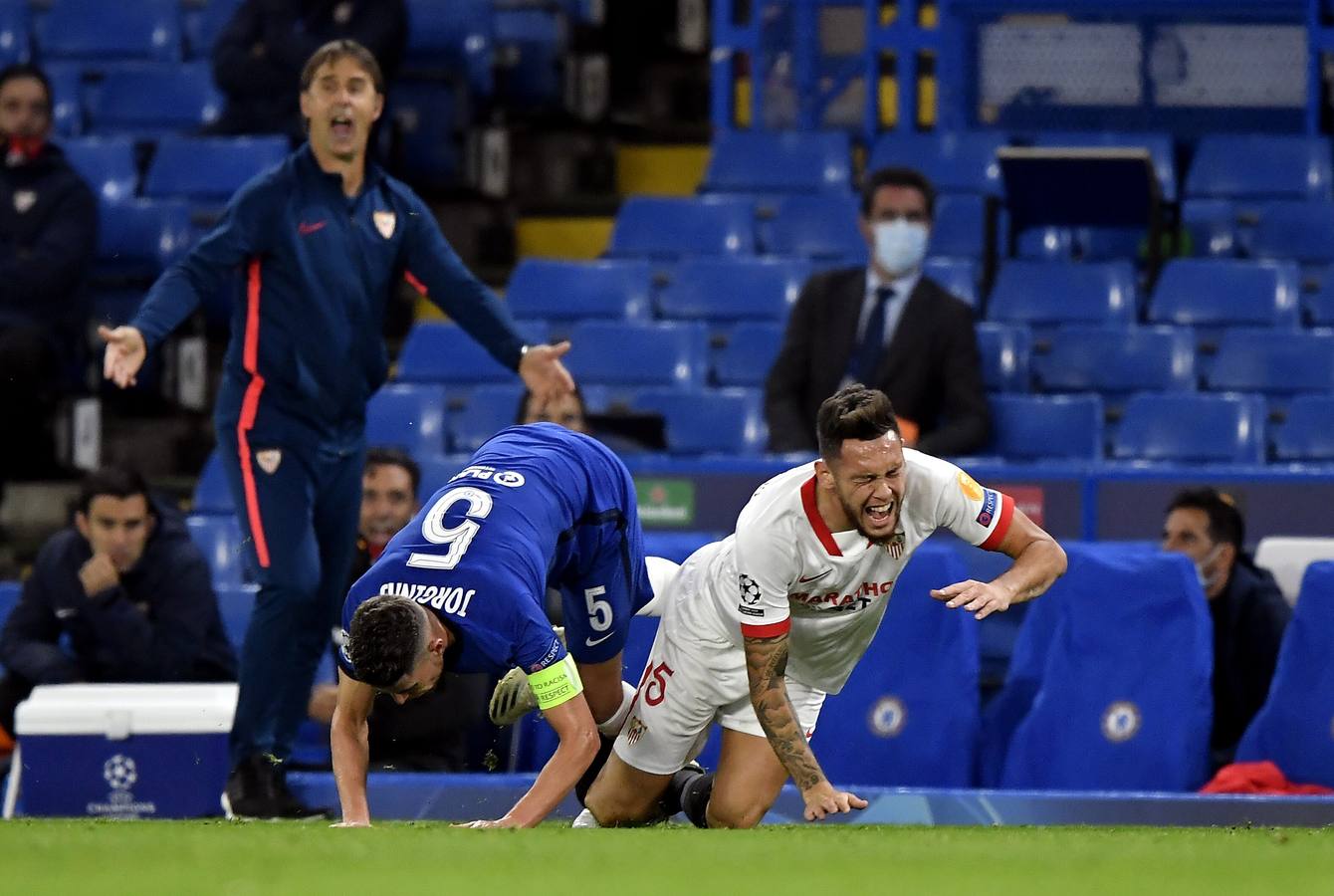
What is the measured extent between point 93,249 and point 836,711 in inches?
180

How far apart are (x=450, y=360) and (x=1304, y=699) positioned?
4717 mm

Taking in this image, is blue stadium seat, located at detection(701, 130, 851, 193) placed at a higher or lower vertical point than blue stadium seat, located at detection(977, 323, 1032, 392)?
higher

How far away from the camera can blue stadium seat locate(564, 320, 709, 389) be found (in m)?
10.1

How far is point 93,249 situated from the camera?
397 inches

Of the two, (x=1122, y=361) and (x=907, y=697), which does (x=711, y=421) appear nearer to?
(x=1122, y=361)

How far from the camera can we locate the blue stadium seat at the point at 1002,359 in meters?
9.64

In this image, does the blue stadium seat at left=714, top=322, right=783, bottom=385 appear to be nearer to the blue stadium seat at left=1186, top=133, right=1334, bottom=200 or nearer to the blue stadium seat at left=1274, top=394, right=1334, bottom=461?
the blue stadium seat at left=1274, top=394, right=1334, bottom=461

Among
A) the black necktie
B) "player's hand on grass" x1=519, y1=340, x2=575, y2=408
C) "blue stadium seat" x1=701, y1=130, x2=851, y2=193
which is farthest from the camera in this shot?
"blue stadium seat" x1=701, y1=130, x2=851, y2=193

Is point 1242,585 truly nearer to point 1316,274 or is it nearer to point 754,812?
point 754,812

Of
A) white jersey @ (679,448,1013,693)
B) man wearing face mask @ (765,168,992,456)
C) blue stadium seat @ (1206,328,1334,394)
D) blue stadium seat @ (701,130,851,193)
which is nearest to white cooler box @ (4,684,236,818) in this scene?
white jersey @ (679,448,1013,693)

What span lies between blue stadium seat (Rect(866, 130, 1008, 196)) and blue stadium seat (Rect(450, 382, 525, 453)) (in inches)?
99.6

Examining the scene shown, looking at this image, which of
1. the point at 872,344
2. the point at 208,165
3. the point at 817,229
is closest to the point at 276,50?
the point at 208,165

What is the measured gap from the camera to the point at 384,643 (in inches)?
204

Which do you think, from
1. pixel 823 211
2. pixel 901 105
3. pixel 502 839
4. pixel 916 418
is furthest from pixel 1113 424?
pixel 502 839
